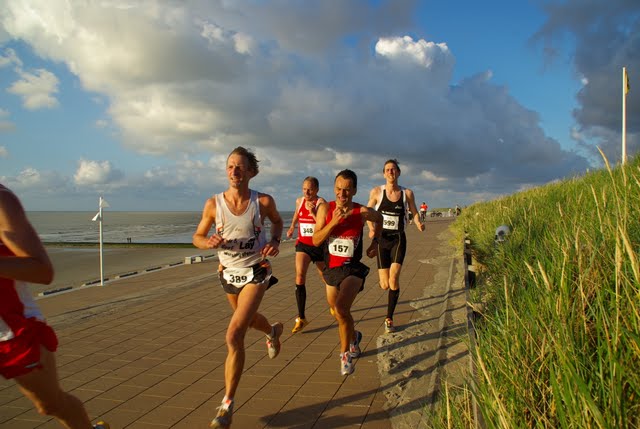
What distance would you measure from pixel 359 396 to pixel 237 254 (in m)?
1.66

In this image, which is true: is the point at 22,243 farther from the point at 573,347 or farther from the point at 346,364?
the point at 346,364

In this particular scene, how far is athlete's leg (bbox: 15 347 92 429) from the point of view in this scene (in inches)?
88.2

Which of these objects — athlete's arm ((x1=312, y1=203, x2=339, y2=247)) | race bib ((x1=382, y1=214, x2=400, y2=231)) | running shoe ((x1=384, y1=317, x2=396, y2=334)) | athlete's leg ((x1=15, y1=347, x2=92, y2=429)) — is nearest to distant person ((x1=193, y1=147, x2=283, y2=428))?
athlete's arm ((x1=312, y1=203, x2=339, y2=247))

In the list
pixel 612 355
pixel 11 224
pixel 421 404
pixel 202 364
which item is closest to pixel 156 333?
pixel 202 364

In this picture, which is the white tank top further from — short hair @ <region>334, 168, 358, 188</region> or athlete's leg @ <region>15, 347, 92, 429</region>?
athlete's leg @ <region>15, 347, 92, 429</region>

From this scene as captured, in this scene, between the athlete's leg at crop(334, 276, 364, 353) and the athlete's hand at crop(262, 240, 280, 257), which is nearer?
the athlete's hand at crop(262, 240, 280, 257)

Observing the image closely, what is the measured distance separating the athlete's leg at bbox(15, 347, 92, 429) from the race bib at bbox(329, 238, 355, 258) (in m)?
2.62

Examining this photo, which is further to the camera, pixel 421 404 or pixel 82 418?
pixel 421 404

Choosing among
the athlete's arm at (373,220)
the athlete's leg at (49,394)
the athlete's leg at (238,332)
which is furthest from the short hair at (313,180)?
the athlete's leg at (49,394)

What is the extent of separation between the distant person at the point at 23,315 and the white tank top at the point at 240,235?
1.68 metres

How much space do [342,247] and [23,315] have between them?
2.86m

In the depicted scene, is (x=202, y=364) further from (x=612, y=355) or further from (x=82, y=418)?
(x=612, y=355)

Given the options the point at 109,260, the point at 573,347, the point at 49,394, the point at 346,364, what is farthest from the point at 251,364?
the point at 109,260

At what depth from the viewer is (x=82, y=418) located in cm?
253
